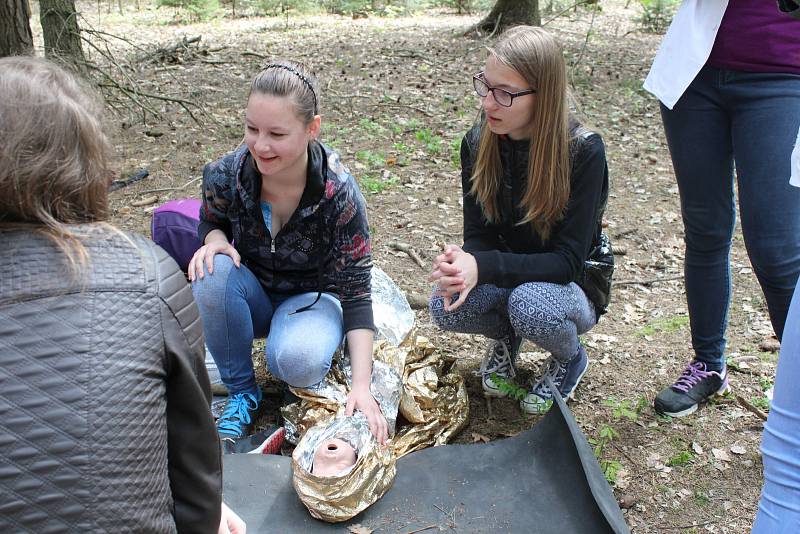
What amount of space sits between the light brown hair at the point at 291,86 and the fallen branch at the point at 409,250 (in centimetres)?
169

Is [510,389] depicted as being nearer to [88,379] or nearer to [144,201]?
[88,379]

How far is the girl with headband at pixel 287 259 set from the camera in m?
2.33

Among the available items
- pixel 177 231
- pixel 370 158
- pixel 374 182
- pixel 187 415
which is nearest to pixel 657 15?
pixel 370 158

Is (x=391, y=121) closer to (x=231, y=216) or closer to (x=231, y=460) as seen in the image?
(x=231, y=216)

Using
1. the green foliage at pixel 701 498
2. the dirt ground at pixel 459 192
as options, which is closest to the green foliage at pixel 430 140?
the dirt ground at pixel 459 192

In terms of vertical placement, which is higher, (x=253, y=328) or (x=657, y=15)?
(x=657, y=15)

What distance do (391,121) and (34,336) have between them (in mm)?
5266

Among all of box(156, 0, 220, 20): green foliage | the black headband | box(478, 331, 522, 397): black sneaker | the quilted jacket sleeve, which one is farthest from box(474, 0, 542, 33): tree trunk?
the quilted jacket sleeve

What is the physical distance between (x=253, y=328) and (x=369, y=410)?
574 millimetres

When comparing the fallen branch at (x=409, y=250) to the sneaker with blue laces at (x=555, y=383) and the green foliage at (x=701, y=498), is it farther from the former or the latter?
the green foliage at (x=701, y=498)

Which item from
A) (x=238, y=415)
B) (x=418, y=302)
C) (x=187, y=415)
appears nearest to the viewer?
(x=187, y=415)

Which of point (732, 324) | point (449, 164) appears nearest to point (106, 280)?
point (732, 324)

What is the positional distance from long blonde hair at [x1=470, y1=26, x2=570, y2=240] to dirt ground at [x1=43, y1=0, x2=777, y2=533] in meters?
0.81

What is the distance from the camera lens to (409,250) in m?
4.05
